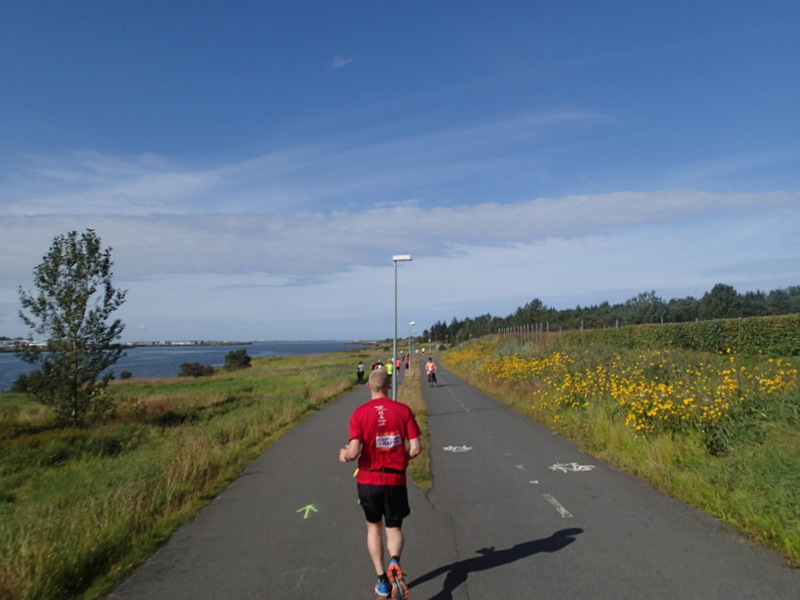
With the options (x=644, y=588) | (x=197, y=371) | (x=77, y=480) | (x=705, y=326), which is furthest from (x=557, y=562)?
(x=197, y=371)

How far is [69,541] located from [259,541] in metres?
1.76

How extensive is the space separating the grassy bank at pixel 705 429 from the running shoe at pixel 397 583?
10.6 feet

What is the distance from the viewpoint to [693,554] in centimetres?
502

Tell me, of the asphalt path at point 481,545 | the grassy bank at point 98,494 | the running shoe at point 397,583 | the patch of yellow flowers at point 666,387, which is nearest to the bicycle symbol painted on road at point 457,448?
the asphalt path at point 481,545

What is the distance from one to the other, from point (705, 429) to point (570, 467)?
2042 mm

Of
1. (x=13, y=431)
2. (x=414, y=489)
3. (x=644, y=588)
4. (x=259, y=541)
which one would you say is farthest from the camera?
(x=13, y=431)

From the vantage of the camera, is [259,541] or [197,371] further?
[197,371]

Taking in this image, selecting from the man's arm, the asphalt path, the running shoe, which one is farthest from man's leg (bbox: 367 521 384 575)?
the man's arm

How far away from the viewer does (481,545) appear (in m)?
5.52

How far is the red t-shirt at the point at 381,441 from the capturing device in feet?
15.1

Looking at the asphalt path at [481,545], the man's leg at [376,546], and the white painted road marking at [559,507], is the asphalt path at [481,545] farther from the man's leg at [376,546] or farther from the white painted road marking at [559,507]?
the man's leg at [376,546]

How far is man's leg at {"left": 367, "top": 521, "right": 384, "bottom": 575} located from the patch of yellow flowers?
5957 mm

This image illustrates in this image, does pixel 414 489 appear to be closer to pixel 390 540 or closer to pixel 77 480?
pixel 390 540

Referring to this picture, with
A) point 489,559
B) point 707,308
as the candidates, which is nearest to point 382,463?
point 489,559
